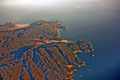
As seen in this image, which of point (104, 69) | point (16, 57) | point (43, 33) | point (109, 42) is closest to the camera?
point (104, 69)

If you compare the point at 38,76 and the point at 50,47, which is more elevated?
the point at 50,47

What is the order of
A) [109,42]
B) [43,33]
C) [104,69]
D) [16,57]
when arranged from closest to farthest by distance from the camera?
Answer: [104,69], [16,57], [109,42], [43,33]

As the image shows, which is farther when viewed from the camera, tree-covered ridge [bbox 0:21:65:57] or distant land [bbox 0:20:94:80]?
tree-covered ridge [bbox 0:21:65:57]

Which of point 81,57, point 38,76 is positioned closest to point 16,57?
point 38,76

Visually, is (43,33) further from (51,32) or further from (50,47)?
(50,47)

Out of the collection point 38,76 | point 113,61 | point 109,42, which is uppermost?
point 109,42

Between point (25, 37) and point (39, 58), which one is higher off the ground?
point (25, 37)

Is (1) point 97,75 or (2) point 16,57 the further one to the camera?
(2) point 16,57

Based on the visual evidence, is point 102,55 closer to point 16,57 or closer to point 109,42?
point 109,42

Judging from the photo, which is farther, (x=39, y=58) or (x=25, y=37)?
(x=25, y=37)

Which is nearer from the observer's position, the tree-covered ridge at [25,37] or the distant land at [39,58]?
the distant land at [39,58]

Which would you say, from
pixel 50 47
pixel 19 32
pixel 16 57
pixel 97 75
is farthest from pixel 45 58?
pixel 19 32
